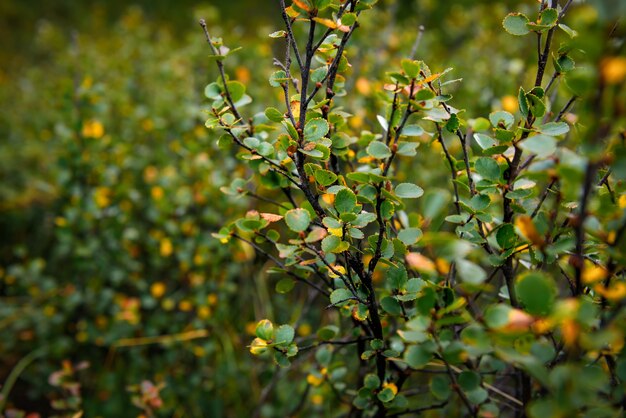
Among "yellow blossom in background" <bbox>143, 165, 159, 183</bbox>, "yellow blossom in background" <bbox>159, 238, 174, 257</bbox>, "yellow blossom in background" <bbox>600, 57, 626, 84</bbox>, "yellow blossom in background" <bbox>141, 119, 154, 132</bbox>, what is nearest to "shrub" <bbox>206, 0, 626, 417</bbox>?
"yellow blossom in background" <bbox>600, 57, 626, 84</bbox>

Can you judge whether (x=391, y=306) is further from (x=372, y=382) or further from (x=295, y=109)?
(x=295, y=109)

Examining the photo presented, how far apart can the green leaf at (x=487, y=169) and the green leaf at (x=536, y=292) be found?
0.24 meters

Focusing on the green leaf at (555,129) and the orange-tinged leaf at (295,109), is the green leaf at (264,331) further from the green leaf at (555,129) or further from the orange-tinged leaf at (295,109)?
the green leaf at (555,129)

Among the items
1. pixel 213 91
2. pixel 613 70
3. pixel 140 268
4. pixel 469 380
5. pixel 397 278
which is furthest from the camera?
pixel 140 268

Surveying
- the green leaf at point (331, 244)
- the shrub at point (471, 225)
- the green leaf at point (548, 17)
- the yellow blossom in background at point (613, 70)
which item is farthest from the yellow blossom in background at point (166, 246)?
the yellow blossom in background at point (613, 70)

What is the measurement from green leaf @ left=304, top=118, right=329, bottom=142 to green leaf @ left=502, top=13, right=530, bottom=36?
0.98ft

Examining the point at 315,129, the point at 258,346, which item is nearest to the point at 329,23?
the point at 315,129

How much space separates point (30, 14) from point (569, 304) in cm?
613

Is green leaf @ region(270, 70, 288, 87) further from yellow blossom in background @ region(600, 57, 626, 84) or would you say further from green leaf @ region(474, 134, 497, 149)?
yellow blossom in background @ region(600, 57, 626, 84)

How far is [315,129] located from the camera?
688 millimetres

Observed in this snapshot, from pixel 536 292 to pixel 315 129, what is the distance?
1.20 feet

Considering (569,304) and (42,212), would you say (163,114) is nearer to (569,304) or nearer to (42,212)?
(42,212)

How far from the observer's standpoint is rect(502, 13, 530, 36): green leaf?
688mm

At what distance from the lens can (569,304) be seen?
42 cm
